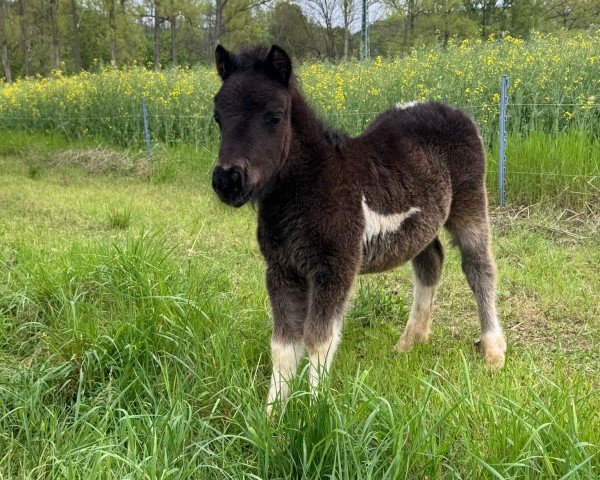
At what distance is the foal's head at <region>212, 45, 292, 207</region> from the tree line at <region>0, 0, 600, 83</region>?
26.1 m

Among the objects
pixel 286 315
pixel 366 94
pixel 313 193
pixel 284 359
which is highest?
pixel 366 94

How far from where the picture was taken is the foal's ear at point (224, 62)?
2724mm

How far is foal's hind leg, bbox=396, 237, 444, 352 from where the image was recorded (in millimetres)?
3672

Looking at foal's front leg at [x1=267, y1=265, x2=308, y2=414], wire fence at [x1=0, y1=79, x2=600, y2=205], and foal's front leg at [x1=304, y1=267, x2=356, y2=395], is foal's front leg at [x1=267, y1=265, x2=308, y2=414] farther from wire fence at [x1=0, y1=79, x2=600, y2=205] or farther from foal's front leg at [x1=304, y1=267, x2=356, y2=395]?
wire fence at [x1=0, y1=79, x2=600, y2=205]

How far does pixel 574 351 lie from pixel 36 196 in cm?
746

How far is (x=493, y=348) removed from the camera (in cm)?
342

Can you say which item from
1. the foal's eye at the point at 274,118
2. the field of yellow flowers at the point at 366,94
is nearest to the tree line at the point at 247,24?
the field of yellow flowers at the point at 366,94

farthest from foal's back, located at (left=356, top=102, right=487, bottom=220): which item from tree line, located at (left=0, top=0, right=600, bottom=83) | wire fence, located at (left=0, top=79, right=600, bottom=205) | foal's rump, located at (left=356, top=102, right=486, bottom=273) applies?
tree line, located at (left=0, top=0, right=600, bottom=83)

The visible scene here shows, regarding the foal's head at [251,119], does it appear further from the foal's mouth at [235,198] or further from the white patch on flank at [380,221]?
the white patch on flank at [380,221]

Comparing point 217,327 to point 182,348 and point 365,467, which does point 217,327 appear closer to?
point 182,348

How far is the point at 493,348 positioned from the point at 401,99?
6.26 m

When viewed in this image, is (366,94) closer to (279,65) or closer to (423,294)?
(423,294)

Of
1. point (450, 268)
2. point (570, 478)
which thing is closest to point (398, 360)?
point (570, 478)

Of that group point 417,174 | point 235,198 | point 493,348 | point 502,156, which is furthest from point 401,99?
point 235,198
